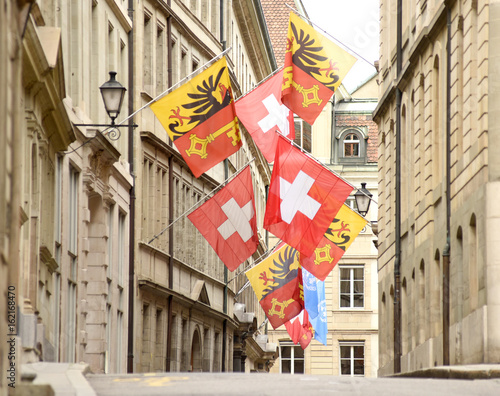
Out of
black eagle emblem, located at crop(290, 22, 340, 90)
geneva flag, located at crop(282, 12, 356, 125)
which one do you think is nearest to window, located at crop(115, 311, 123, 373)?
geneva flag, located at crop(282, 12, 356, 125)

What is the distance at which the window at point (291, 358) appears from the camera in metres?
71.8

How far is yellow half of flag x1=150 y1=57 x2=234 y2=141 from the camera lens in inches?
1038

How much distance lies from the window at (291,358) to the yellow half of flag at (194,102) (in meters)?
45.9

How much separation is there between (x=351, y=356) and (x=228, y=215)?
43.2 metres

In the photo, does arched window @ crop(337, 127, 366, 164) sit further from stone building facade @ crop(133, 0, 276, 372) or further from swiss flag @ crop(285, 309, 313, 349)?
swiss flag @ crop(285, 309, 313, 349)

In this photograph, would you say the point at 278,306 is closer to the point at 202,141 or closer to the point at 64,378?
the point at 202,141

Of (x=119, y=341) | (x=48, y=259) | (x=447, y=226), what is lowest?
(x=119, y=341)

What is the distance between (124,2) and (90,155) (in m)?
7.53

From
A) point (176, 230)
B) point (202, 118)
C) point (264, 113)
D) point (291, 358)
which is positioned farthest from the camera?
point (291, 358)

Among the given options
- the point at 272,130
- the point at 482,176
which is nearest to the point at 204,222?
the point at 272,130

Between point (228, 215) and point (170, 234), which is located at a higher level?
point (170, 234)

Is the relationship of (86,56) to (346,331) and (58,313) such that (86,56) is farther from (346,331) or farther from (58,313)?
(346,331)

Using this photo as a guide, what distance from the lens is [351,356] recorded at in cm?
7119
